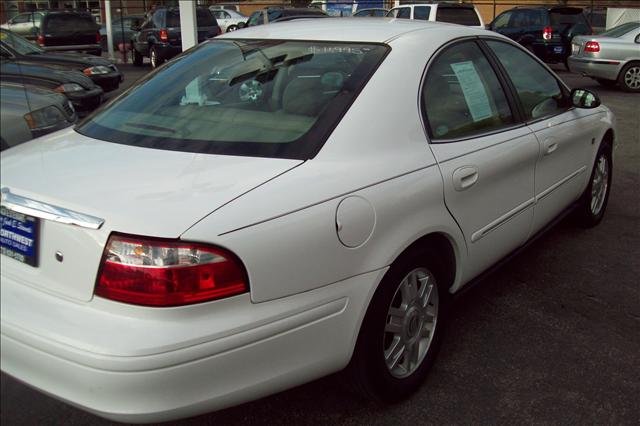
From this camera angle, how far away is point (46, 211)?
6.96ft

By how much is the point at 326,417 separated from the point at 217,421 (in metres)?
0.45

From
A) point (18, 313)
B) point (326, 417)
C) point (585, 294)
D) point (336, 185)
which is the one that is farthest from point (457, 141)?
point (18, 313)

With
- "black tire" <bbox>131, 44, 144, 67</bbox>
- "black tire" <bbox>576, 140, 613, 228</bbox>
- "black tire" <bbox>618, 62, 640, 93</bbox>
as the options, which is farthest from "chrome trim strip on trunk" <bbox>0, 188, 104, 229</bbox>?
"black tire" <bbox>131, 44, 144, 67</bbox>

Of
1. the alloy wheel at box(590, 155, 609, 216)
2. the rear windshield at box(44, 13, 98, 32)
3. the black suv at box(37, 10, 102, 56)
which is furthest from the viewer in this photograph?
the rear windshield at box(44, 13, 98, 32)

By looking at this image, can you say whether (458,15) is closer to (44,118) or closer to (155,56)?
(155,56)

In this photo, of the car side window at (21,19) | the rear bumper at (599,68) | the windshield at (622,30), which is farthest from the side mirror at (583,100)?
the car side window at (21,19)

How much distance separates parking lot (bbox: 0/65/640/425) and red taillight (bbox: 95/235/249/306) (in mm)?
917

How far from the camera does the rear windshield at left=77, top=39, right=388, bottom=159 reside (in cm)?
254

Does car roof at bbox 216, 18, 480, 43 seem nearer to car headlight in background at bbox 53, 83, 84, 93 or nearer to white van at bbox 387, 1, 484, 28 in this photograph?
car headlight in background at bbox 53, 83, 84, 93

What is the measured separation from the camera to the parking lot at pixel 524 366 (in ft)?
8.99

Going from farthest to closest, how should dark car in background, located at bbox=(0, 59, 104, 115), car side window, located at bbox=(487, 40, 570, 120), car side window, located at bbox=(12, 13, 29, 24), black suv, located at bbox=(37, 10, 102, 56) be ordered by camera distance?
1. black suv, located at bbox=(37, 10, 102, 56)
2. car side window, located at bbox=(12, 13, 29, 24)
3. dark car in background, located at bbox=(0, 59, 104, 115)
4. car side window, located at bbox=(487, 40, 570, 120)

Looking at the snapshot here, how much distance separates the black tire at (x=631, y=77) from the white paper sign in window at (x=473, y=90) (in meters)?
11.4

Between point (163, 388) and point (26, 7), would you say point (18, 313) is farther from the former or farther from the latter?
point (26, 7)

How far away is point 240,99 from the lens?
288 centimetres
